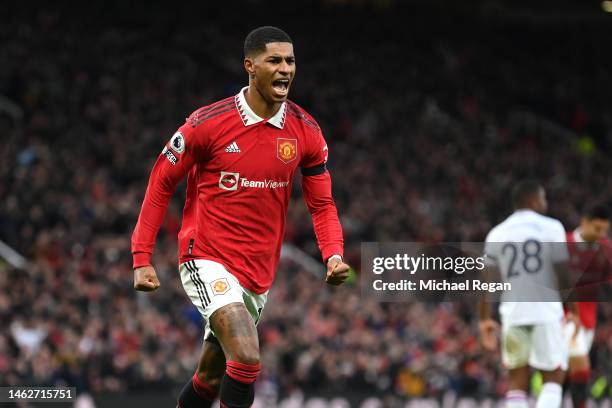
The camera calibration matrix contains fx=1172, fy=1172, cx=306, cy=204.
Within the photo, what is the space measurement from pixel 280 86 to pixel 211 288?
1.18 meters

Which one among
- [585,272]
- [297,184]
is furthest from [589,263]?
[297,184]

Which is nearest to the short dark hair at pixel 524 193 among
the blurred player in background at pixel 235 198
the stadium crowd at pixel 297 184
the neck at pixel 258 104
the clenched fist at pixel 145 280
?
the blurred player in background at pixel 235 198

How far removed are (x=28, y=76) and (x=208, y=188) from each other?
51.2 ft

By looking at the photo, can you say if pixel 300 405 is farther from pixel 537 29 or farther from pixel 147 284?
pixel 537 29

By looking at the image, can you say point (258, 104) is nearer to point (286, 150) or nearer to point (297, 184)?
point (286, 150)

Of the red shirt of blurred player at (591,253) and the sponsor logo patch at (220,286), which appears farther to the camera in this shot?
the red shirt of blurred player at (591,253)

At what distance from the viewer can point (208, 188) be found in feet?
21.7

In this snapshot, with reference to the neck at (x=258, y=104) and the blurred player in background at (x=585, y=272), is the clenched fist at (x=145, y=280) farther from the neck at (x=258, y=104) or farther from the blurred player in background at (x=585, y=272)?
the blurred player in background at (x=585, y=272)

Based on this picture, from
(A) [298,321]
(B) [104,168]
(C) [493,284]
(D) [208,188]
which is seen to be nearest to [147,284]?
(D) [208,188]

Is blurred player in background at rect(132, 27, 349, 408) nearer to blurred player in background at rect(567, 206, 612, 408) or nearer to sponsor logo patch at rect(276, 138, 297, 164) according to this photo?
sponsor logo patch at rect(276, 138, 297, 164)

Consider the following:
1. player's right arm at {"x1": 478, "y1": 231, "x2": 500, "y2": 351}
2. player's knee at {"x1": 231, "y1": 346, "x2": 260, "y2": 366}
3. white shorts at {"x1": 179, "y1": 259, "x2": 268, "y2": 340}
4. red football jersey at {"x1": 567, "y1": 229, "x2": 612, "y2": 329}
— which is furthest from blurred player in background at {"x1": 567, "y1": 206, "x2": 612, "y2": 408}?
player's knee at {"x1": 231, "y1": 346, "x2": 260, "y2": 366}

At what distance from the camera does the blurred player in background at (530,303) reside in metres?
8.84

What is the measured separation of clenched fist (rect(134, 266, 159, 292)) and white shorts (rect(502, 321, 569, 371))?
3769 mm

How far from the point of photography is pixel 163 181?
6.54m
